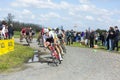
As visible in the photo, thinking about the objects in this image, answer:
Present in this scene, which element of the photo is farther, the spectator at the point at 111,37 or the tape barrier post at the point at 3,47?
the spectator at the point at 111,37

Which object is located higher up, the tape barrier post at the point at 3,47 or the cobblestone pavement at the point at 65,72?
the tape barrier post at the point at 3,47

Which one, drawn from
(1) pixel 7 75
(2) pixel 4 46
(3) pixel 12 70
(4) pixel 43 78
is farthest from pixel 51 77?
(2) pixel 4 46

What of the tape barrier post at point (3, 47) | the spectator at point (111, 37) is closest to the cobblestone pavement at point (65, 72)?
the tape barrier post at point (3, 47)

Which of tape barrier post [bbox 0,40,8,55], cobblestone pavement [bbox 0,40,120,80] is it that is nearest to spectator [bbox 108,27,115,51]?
tape barrier post [bbox 0,40,8,55]

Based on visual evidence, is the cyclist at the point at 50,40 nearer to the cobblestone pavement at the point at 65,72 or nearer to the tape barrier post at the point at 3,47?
the cobblestone pavement at the point at 65,72

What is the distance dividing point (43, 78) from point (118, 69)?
15.8ft

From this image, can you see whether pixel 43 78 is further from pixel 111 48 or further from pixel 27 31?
pixel 27 31

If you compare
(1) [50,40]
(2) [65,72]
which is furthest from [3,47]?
(2) [65,72]

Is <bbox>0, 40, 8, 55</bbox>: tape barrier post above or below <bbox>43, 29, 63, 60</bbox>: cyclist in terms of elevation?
below

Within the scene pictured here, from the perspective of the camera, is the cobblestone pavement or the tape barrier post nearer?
the cobblestone pavement

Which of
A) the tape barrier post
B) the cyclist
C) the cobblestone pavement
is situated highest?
the cyclist

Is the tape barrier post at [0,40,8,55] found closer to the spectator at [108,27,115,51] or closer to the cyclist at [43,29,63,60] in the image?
the cyclist at [43,29,63,60]

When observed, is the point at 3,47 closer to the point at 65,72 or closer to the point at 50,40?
the point at 50,40

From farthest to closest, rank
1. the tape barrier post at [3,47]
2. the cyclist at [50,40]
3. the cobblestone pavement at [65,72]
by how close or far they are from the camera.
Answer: the tape barrier post at [3,47] < the cyclist at [50,40] < the cobblestone pavement at [65,72]
